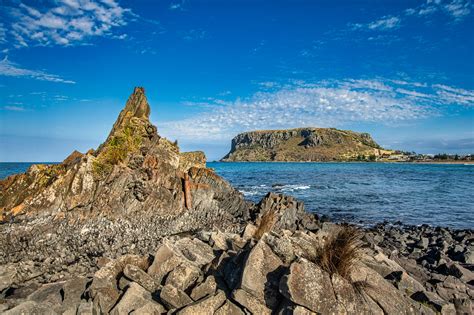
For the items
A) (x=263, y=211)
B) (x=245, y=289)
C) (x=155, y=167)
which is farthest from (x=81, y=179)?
(x=245, y=289)

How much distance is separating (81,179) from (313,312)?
20.6 metres

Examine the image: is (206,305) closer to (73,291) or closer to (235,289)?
(235,289)

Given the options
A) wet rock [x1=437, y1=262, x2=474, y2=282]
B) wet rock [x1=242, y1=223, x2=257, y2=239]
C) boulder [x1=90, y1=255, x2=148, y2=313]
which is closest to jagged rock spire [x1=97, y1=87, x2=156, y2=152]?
wet rock [x1=242, y1=223, x2=257, y2=239]

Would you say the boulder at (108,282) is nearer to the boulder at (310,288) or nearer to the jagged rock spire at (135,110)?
the boulder at (310,288)

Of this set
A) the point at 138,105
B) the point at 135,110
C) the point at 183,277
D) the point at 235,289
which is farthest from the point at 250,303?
the point at 138,105

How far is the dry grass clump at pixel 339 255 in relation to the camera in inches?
301

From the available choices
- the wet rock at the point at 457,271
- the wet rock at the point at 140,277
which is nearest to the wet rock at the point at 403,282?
the wet rock at the point at 457,271

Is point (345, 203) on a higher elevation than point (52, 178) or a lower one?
lower

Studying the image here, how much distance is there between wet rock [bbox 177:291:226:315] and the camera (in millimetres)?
7344

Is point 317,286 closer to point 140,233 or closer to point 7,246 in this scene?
point 140,233

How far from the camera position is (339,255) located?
7.78 metres

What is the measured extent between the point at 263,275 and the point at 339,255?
6.03 feet

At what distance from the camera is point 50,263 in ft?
48.6

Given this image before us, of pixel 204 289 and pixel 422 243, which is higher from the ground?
pixel 204 289
